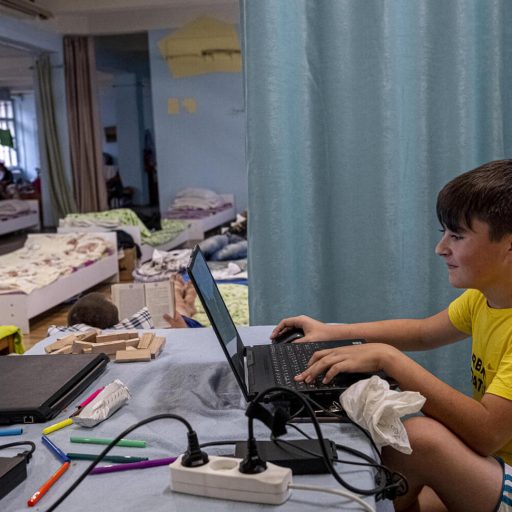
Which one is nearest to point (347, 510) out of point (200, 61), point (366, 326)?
point (366, 326)

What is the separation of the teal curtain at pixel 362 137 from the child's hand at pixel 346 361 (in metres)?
0.91

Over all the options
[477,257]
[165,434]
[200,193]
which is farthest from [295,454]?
[200,193]

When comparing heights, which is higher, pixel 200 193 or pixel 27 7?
pixel 27 7

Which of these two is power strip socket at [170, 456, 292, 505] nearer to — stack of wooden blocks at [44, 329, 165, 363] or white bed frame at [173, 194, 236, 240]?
stack of wooden blocks at [44, 329, 165, 363]

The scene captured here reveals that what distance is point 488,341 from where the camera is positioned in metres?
1.31

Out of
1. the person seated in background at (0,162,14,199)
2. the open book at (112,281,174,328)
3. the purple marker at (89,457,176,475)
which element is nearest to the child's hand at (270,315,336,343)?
the purple marker at (89,457,176,475)

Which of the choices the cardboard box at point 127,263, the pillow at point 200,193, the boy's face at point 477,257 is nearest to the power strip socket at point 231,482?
the boy's face at point 477,257

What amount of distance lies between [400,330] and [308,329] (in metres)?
0.22

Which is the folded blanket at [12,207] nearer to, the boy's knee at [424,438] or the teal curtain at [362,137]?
the teal curtain at [362,137]

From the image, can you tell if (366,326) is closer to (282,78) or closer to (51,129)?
(282,78)

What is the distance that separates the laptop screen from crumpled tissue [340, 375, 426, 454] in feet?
0.64

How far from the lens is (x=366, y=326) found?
1.49 m

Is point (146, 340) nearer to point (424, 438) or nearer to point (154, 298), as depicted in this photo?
point (424, 438)

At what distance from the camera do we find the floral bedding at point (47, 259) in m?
4.40
